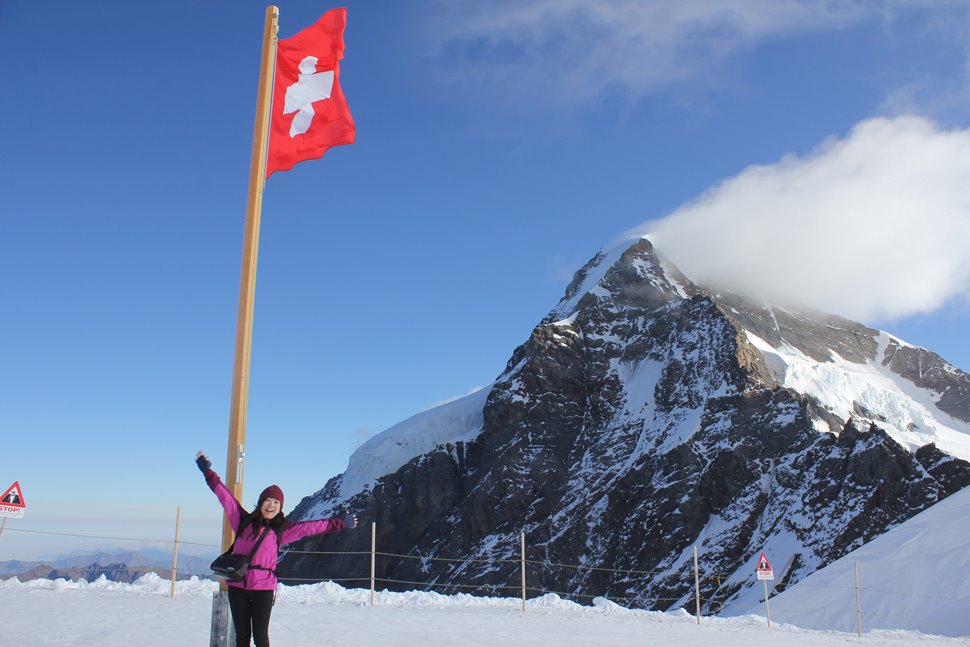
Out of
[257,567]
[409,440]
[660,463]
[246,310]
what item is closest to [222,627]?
[257,567]

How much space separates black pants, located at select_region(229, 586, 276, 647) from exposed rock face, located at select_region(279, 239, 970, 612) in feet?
293

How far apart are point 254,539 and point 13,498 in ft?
41.4

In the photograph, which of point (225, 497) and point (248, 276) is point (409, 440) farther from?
point (225, 497)

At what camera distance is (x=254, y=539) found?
6.67 meters

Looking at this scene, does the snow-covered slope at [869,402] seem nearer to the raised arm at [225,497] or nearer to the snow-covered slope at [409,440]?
the snow-covered slope at [409,440]

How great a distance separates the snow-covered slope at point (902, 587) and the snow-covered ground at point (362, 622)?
5.36m

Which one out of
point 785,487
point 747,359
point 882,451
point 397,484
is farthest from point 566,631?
point 397,484

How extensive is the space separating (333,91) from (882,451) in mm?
110462

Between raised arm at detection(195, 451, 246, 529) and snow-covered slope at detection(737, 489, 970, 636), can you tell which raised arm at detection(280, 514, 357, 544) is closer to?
raised arm at detection(195, 451, 246, 529)

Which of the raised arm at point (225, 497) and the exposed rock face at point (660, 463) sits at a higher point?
the exposed rock face at point (660, 463)

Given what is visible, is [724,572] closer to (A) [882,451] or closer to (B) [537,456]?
(A) [882,451]

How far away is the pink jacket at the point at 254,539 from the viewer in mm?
6648

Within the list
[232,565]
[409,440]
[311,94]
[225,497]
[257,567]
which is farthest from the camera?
[409,440]

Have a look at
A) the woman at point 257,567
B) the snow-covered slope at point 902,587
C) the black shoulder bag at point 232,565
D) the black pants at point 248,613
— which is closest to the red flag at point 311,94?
the woman at point 257,567
